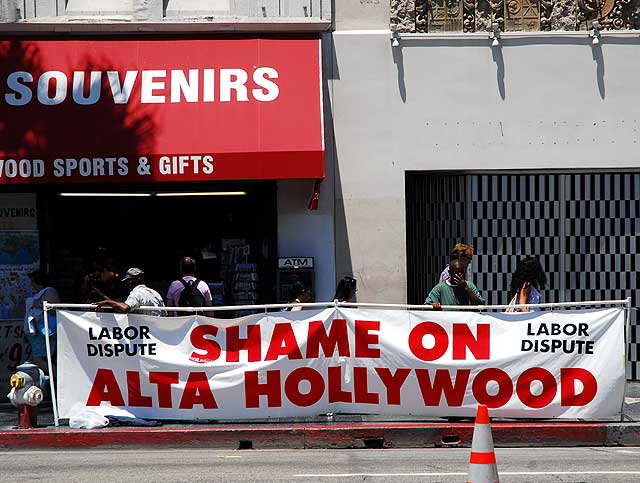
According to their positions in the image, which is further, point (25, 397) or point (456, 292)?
point (456, 292)

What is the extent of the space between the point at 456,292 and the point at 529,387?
5.14 ft

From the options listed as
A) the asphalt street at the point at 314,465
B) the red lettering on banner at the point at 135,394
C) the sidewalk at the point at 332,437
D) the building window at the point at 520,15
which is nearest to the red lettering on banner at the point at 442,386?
the sidewalk at the point at 332,437

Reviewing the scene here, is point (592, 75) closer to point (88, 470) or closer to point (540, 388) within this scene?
point (540, 388)

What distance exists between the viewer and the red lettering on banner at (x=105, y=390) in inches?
475

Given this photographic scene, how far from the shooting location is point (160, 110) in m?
14.9

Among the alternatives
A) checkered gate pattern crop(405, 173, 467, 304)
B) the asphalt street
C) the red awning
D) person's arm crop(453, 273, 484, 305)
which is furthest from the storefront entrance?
the asphalt street

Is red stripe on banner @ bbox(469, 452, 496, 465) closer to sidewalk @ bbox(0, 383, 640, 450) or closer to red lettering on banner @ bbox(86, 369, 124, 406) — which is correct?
sidewalk @ bbox(0, 383, 640, 450)

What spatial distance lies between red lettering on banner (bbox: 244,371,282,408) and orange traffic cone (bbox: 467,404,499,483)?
470 centimetres

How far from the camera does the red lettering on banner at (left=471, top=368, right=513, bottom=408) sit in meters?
11.8

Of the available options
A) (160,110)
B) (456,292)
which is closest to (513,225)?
(456,292)

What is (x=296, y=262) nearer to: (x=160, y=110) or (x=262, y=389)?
(x=160, y=110)

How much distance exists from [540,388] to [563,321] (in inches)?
29.4

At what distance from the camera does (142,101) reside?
14.9 m

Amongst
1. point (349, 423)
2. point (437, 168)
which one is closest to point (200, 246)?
point (437, 168)
